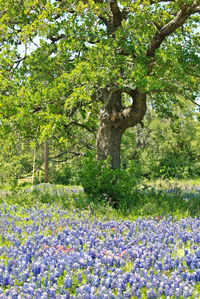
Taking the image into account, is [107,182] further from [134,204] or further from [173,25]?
[173,25]

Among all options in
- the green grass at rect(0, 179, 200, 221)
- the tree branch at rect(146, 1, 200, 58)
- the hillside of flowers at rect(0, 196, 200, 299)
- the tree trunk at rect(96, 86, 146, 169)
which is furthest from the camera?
the tree trunk at rect(96, 86, 146, 169)

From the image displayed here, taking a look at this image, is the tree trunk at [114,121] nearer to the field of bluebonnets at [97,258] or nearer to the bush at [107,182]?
the bush at [107,182]

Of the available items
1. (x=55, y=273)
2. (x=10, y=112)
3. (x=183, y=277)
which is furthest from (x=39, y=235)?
(x=10, y=112)

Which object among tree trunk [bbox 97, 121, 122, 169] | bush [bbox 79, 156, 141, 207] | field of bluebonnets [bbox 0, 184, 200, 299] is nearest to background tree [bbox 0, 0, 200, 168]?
tree trunk [bbox 97, 121, 122, 169]

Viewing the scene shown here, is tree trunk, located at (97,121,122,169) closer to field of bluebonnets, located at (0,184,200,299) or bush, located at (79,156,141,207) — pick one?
bush, located at (79,156,141,207)

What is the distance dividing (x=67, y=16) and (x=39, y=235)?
736 centimetres

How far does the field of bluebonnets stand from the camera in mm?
3551

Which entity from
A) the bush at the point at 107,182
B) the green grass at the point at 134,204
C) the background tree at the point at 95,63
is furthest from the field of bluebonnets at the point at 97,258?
the background tree at the point at 95,63

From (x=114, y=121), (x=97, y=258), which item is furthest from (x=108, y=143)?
(x=97, y=258)

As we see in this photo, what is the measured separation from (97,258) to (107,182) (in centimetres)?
435

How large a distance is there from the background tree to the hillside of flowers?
3.42 metres

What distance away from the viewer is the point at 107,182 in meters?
8.58

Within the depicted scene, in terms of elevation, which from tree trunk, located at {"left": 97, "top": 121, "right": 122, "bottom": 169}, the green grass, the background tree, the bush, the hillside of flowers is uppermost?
the background tree

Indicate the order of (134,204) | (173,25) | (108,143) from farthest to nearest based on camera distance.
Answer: (108,143), (173,25), (134,204)
